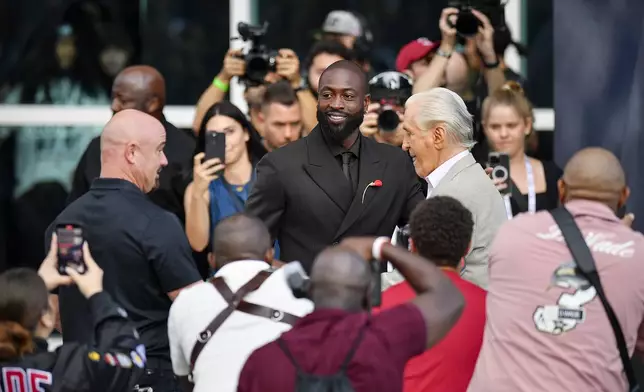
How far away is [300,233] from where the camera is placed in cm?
666

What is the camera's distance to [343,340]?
4617 mm

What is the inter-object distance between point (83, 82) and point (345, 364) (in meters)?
5.67

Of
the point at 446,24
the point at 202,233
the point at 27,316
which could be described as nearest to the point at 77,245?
the point at 27,316

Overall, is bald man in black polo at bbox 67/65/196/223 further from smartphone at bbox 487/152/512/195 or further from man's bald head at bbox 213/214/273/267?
man's bald head at bbox 213/214/273/267

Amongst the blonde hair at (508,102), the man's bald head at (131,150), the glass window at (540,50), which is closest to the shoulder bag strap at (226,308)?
the man's bald head at (131,150)

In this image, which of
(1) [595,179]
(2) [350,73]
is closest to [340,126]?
(2) [350,73]

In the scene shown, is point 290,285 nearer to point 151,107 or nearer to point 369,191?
point 369,191

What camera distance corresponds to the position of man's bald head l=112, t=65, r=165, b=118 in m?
7.94

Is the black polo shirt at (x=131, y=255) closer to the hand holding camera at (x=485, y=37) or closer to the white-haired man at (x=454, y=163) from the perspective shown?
the white-haired man at (x=454, y=163)

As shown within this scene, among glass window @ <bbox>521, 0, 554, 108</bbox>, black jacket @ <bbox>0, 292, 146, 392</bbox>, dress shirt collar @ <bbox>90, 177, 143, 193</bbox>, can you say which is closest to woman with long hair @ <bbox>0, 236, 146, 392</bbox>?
black jacket @ <bbox>0, 292, 146, 392</bbox>

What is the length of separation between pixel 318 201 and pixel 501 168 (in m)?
1.09

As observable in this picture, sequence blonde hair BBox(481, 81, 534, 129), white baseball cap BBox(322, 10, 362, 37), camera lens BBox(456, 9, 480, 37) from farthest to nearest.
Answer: white baseball cap BBox(322, 10, 362, 37) → camera lens BBox(456, 9, 480, 37) → blonde hair BBox(481, 81, 534, 129)

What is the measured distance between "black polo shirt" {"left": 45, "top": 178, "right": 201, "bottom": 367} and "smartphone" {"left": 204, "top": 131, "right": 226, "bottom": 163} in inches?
59.1

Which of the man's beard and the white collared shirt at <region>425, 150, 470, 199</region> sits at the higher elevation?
the man's beard
